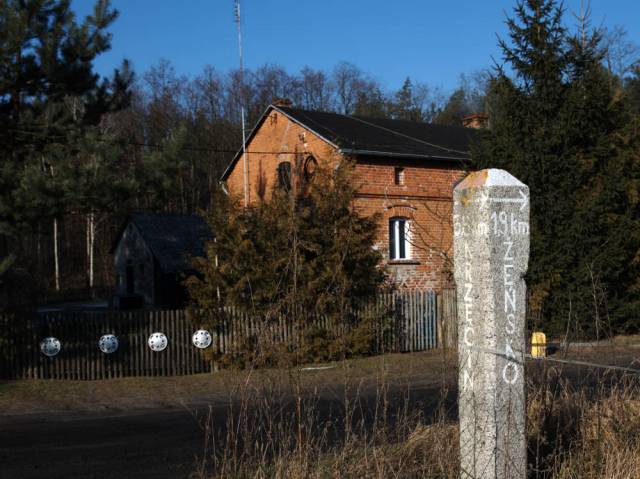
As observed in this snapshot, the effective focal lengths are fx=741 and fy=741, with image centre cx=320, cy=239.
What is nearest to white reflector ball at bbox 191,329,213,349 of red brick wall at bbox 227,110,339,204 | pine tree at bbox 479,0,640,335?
pine tree at bbox 479,0,640,335

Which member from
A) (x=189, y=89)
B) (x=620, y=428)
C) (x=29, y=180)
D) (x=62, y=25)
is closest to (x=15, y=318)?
(x=29, y=180)

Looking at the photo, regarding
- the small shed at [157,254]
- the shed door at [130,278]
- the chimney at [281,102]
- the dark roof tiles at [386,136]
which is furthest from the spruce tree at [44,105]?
the shed door at [130,278]

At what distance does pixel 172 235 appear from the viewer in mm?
34844

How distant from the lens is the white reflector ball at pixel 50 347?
50.5 ft

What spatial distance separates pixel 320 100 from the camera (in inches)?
2361

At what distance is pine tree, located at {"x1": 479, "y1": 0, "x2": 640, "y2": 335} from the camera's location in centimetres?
1920

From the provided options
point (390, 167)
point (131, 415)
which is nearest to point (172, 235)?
point (390, 167)

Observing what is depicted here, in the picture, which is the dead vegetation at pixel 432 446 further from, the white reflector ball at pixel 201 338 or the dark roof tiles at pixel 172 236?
the dark roof tiles at pixel 172 236

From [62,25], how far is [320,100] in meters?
45.7

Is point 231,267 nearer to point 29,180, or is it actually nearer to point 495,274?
point 29,180

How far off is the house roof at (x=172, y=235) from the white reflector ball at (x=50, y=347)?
1706cm

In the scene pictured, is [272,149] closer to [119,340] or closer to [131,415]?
[119,340]

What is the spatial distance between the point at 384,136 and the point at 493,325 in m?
24.0

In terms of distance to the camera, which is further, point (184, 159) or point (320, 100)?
point (320, 100)
